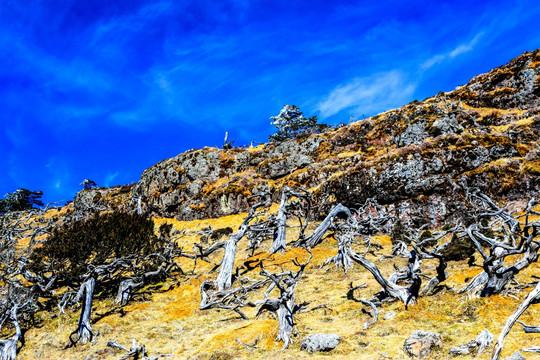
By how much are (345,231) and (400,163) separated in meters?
8.54

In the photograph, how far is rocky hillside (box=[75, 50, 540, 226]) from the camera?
25.3 meters

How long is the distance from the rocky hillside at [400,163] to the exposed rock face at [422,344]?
60.4 ft

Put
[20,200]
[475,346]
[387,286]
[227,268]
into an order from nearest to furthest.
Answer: [475,346] < [387,286] < [227,268] < [20,200]

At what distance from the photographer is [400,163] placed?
28312 mm

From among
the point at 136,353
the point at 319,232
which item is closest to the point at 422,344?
the point at 136,353

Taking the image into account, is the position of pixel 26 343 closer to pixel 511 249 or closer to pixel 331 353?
pixel 331 353

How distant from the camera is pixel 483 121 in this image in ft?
131

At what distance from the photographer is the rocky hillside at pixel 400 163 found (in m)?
25.3

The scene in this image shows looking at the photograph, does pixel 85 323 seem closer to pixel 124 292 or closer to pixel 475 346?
pixel 124 292

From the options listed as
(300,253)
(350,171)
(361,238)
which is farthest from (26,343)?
(350,171)

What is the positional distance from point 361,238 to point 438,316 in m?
15.8

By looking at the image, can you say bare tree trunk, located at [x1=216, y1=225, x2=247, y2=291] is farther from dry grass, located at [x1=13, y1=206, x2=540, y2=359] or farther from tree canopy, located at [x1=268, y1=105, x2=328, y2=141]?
tree canopy, located at [x1=268, y1=105, x2=328, y2=141]

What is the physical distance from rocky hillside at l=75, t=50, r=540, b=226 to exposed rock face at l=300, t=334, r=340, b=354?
61.0ft

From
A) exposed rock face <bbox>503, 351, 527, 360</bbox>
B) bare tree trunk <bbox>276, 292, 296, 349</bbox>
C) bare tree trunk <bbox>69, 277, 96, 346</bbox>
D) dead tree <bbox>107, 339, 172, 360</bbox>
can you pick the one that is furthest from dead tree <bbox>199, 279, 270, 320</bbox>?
exposed rock face <bbox>503, 351, 527, 360</bbox>
